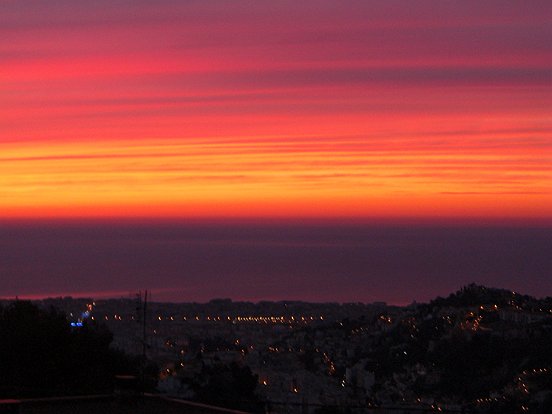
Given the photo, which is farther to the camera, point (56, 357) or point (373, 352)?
point (373, 352)

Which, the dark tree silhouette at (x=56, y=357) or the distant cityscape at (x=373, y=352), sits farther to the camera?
the distant cityscape at (x=373, y=352)

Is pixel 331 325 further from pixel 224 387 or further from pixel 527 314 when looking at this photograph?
pixel 224 387

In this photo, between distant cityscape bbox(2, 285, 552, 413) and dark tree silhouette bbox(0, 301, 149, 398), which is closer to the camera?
dark tree silhouette bbox(0, 301, 149, 398)

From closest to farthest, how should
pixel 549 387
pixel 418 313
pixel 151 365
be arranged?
1. pixel 549 387
2. pixel 151 365
3. pixel 418 313

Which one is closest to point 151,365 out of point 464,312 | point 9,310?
point 9,310

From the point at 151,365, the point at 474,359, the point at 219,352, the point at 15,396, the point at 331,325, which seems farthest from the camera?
the point at 331,325

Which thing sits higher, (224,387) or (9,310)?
(9,310)

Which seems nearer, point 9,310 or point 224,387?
point 224,387

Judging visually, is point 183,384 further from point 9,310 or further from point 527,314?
point 527,314
